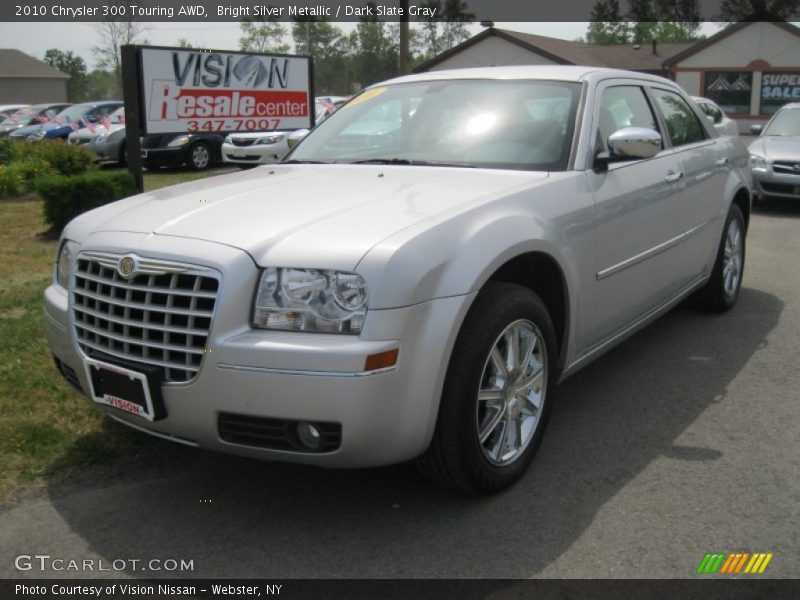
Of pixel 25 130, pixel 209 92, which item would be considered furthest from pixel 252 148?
pixel 25 130

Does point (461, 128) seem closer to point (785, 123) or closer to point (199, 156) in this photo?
point (785, 123)

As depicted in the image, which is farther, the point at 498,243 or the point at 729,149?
the point at 729,149

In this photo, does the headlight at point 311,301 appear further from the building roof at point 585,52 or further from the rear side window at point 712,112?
the building roof at point 585,52

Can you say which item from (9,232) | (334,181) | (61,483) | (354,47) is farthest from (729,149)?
(354,47)

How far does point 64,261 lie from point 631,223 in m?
2.68

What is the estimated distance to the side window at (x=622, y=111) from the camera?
168 inches

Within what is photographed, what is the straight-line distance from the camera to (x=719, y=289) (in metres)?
5.83

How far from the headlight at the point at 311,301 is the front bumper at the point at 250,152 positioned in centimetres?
1416

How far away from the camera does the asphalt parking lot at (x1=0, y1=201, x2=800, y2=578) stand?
2.91 m

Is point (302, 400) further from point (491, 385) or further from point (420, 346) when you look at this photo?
point (491, 385)

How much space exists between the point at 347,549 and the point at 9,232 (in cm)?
795

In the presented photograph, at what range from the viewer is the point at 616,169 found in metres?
4.13

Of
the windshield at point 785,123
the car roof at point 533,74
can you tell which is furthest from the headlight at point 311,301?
the windshield at point 785,123

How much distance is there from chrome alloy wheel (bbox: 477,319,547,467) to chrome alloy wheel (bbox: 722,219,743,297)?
288 cm
